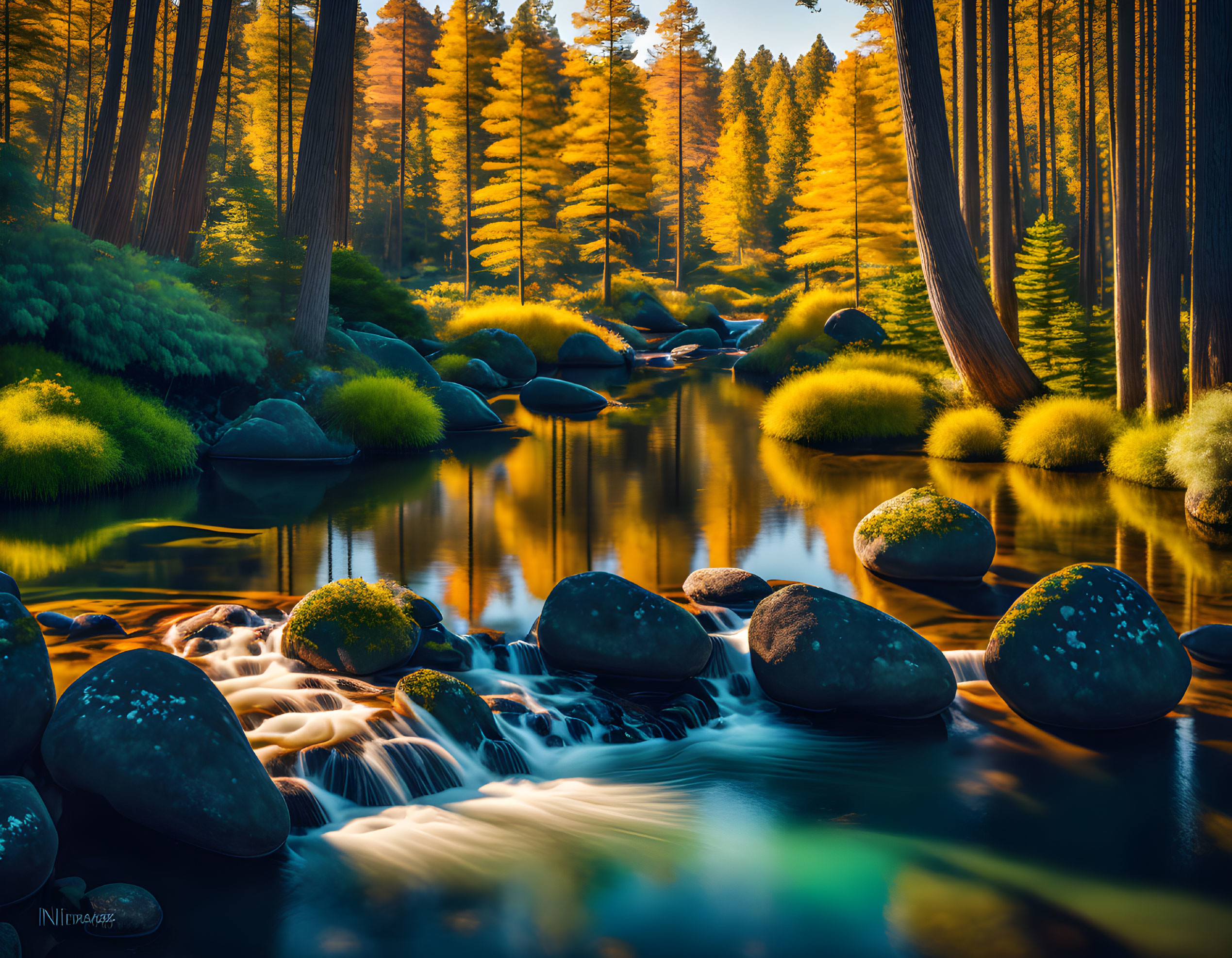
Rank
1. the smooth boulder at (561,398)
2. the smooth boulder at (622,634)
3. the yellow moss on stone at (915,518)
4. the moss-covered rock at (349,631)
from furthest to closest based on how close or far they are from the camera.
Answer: the smooth boulder at (561,398) < the yellow moss on stone at (915,518) < the smooth boulder at (622,634) < the moss-covered rock at (349,631)

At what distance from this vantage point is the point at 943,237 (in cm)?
1362

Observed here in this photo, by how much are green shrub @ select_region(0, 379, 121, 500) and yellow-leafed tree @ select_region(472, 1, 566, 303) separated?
82.8 feet

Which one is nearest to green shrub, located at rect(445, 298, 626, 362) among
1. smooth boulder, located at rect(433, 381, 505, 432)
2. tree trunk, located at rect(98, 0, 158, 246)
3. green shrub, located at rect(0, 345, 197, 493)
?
smooth boulder, located at rect(433, 381, 505, 432)

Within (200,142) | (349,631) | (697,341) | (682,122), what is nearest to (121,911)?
(349,631)

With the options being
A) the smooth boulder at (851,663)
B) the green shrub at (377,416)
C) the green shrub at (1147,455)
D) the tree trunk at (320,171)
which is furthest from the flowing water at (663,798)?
the tree trunk at (320,171)

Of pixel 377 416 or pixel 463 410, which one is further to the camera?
pixel 463 410

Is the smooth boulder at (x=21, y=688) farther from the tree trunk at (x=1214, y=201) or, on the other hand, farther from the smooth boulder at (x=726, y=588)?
the tree trunk at (x=1214, y=201)

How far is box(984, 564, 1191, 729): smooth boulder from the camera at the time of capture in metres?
5.68

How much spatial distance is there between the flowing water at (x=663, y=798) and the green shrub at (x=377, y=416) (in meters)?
5.76

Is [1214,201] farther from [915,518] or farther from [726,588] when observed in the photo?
[726,588]

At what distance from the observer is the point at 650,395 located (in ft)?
73.2

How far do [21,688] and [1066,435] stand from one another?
12605mm

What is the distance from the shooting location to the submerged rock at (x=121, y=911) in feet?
12.3

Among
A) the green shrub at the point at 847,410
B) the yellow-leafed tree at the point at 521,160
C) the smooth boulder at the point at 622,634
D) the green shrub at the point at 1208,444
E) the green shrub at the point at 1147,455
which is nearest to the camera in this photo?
the smooth boulder at the point at 622,634
